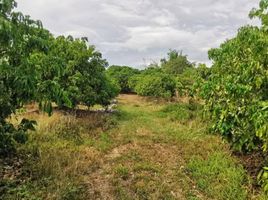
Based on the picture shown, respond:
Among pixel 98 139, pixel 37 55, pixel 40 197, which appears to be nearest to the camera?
pixel 37 55

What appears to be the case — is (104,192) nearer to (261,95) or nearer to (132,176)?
(132,176)

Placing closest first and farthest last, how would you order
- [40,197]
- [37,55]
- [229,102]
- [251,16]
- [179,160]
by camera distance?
[37,55] < [40,197] < [229,102] < [251,16] < [179,160]

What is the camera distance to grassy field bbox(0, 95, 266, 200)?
6094 mm

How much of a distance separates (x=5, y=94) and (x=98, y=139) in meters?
5.10

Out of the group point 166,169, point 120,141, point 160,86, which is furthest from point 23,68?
point 160,86

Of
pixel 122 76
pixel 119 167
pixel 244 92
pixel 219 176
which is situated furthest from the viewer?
pixel 122 76

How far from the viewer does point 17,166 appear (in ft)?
22.5

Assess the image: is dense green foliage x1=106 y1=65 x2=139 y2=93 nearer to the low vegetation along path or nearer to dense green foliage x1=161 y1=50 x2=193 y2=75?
dense green foliage x1=161 y1=50 x2=193 y2=75

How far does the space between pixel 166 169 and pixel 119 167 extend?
104cm

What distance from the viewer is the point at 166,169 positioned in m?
7.62

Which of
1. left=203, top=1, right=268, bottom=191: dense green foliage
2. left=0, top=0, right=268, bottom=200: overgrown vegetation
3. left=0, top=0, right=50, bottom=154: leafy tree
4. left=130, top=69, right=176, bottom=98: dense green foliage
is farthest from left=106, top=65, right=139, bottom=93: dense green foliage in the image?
left=0, top=0, right=50, bottom=154: leafy tree

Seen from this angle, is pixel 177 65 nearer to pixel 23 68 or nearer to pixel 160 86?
pixel 160 86

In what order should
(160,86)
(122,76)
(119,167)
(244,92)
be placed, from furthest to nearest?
(122,76), (160,86), (119,167), (244,92)

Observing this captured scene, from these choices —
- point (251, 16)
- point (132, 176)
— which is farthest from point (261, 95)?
point (132, 176)
